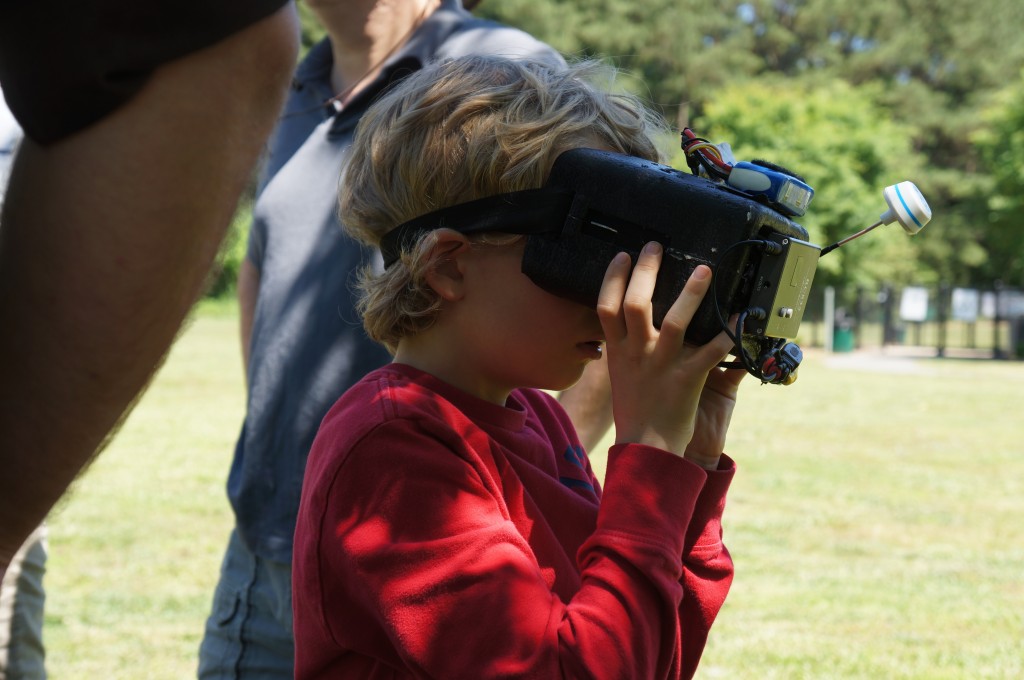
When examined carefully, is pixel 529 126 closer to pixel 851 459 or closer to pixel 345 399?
pixel 345 399

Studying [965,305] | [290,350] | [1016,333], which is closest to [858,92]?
[965,305]

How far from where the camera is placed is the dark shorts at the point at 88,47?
999 millimetres

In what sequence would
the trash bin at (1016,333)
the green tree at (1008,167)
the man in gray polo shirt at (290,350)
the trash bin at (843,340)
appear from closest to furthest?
the man in gray polo shirt at (290,350), the trash bin at (1016,333), the trash bin at (843,340), the green tree at (1008,167)

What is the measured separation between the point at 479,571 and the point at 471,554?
3 centimetres

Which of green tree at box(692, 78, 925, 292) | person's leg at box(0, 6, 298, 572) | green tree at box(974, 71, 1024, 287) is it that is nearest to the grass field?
person's leg at box(0, 6, 298, 572)

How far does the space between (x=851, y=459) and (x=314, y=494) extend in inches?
422

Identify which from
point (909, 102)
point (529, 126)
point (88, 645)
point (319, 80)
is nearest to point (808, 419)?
point (88, 645)

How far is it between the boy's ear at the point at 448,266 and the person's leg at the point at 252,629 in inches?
42.6

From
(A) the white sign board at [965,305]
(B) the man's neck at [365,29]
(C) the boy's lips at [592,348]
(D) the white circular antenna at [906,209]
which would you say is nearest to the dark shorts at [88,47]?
(C) the boy's lips at [592,348]

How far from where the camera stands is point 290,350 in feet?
8.77

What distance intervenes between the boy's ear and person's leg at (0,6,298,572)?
25.9 inches

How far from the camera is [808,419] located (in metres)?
15.3

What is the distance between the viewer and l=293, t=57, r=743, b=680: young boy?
1.52 m

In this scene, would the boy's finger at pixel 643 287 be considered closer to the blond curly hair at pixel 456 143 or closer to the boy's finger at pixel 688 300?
the boy's finger at pixel 688 300
